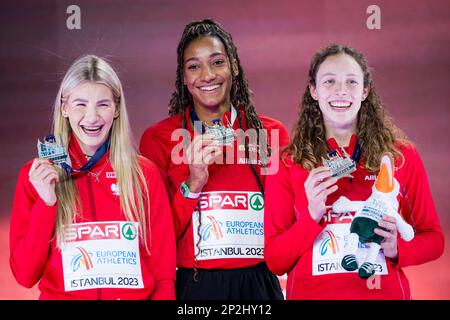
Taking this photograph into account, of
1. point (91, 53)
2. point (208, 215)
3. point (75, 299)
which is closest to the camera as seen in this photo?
point (75, 299)

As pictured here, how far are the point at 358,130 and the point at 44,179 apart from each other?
4.63 feet

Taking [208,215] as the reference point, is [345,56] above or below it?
above

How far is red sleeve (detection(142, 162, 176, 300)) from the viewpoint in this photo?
3.56 m

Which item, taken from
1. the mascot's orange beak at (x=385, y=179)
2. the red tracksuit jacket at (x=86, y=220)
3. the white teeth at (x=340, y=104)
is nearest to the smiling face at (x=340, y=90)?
the white teeth at (x=340, y=104)

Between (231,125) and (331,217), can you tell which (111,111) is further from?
(331,217)

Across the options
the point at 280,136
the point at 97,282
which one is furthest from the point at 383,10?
the point at 97,282

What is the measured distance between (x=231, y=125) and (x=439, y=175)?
1105 mm

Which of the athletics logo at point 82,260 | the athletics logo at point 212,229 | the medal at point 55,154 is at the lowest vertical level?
the athletics logo at point 82,260

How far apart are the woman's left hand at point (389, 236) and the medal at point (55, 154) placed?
139cm

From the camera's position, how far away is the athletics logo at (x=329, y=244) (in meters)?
3.54

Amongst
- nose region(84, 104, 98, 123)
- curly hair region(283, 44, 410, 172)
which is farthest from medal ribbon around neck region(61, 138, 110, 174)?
curly hair region(283, 44, 410, 172)

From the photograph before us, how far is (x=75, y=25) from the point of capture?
4.12m

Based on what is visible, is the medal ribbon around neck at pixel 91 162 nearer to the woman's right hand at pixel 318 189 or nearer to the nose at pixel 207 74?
the nose at pixel 207 74

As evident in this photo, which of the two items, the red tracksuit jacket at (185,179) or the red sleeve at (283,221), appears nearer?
the red sleeve at (283,221)
